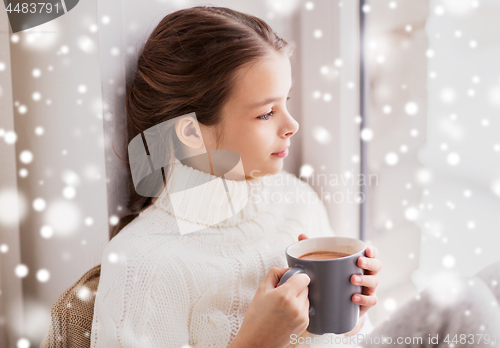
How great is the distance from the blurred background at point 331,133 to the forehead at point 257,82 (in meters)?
0.16

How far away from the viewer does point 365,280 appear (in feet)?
1.39

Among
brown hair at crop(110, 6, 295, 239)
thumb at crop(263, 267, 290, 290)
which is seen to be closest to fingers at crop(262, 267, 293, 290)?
thumb at crop(263, 267, 290, 290)

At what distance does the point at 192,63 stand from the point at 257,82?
105 millimetres

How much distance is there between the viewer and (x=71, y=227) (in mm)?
466

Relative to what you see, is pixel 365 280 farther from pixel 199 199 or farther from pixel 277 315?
pixel 199 199

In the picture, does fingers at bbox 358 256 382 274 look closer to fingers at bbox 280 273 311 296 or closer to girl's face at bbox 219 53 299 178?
fingers at bbox 280 273 311 296

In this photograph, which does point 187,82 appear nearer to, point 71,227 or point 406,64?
point 71,227

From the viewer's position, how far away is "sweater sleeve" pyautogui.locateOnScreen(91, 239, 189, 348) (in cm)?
42

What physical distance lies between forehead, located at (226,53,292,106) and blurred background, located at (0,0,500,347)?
16 centimetres

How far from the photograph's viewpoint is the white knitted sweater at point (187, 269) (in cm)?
43

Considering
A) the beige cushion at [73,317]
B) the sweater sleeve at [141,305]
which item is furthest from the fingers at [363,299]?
the beige cushion at [73,317]

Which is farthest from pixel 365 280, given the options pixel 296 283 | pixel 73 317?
pixel 73 317

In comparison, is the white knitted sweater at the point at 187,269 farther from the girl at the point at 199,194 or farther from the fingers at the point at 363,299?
the fingers at the point at 363,299

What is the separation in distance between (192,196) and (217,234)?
0.26 ft
